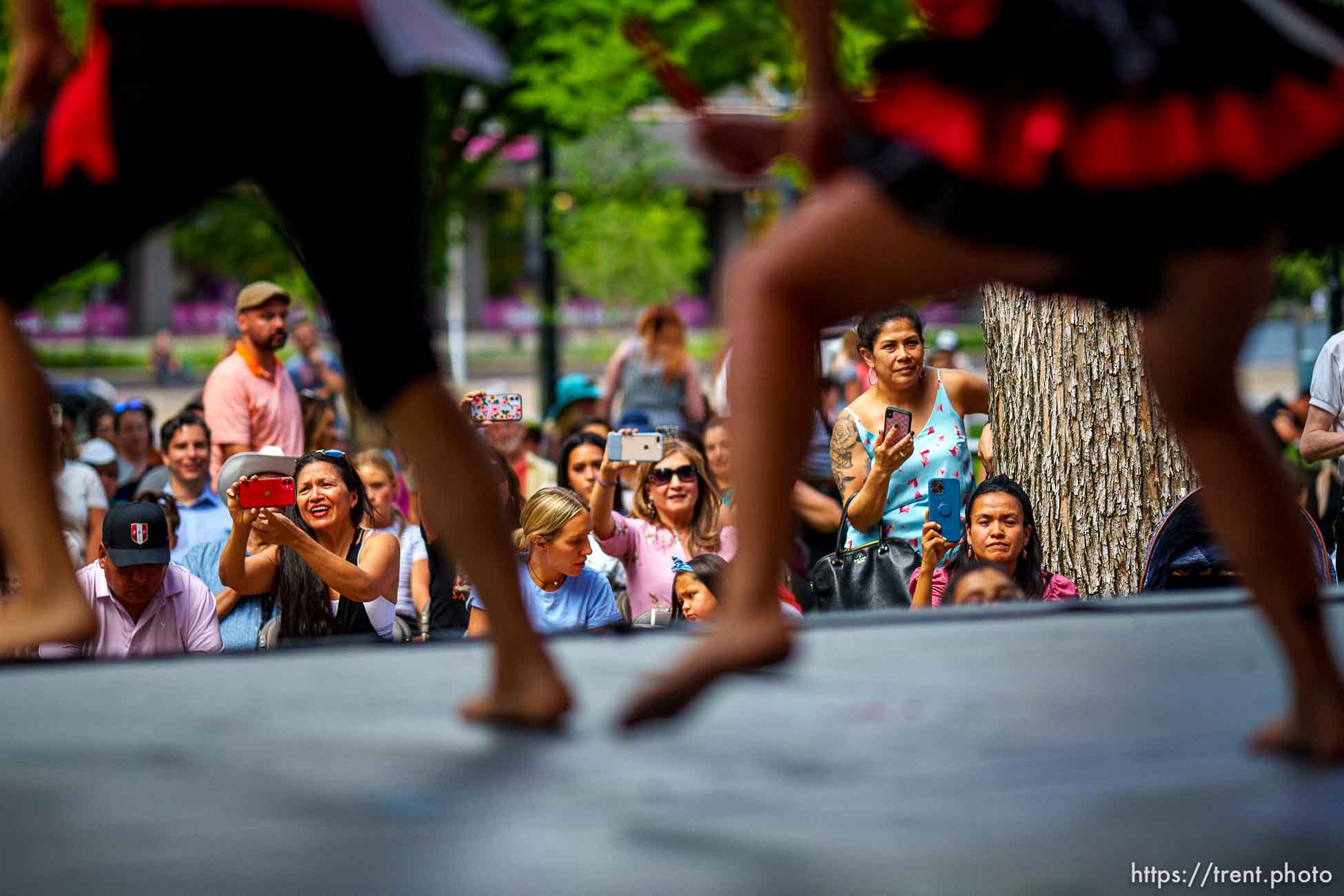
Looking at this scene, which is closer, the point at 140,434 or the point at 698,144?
the point at 698,144

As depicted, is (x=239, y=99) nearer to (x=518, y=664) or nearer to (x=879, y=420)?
(x=518, y=664)

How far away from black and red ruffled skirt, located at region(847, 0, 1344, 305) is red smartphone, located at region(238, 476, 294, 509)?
3426mm

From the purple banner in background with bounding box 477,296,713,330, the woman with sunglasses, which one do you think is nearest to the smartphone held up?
the woman with sunglasses

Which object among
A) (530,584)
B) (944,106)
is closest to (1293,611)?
(944,106)

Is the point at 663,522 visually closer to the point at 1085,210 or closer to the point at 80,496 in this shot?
the point at 80,496

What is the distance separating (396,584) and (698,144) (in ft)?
12.1

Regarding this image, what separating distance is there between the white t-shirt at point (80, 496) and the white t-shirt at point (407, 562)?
64.4 inches

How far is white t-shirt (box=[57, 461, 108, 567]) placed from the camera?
7.52 meters

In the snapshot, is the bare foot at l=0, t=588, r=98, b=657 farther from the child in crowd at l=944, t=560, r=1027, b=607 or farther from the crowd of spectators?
the child in crowd at l=944, t=560, r=1027, b=607

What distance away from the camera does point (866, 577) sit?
562cm

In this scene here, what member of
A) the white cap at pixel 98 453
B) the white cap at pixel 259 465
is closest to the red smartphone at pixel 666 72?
the white cap at pixel 259 465

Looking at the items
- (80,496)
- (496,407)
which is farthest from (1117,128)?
(80,496)

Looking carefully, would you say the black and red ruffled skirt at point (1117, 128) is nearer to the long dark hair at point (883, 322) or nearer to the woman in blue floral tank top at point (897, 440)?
the woman in blue floral tank top at point (897, 440)

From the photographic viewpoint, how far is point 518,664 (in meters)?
2.54
